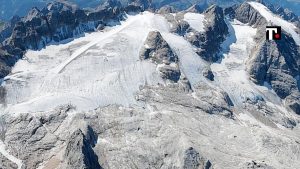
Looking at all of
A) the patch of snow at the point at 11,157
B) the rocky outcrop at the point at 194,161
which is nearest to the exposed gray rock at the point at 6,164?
the patch of snow at the point at 11,157

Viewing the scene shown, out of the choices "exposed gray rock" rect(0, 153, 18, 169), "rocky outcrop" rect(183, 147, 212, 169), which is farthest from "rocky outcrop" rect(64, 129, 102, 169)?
"rocky outcrop" rect(183, 147, 212, 169)

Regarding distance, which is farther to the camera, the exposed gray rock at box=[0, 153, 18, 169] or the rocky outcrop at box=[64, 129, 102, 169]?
the exposed gray rock at box=[0, 153, 18, 169]

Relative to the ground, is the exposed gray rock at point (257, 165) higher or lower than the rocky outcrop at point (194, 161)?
lower

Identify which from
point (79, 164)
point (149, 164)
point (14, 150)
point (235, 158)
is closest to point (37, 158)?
point (14, 150)

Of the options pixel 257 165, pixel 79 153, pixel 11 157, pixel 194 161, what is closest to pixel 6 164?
pixel 11 157

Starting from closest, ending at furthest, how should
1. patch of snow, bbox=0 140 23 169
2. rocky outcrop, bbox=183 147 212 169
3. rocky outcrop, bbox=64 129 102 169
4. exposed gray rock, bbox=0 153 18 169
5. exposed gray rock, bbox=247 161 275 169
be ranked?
rocky outcrop, bbox=64 129 102 169 < rocky outcrop, bbox=183 147 212 169 < exposed gray rock, bbox=0 153 18 169 < exposed gray rock, bbox=247 161 275 169 < patch of snow, bbox=0 140 23 169

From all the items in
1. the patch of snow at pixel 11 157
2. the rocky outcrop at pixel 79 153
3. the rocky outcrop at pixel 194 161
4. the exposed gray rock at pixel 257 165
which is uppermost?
the rocky outcrop at pixel 79 153

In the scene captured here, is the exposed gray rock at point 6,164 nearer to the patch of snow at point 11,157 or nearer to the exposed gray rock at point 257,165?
the patch of snow at point 11,157

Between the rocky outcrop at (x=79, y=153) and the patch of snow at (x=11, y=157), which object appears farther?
the patch of snow at (x=11, y=157)

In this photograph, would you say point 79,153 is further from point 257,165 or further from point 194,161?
point 257,165

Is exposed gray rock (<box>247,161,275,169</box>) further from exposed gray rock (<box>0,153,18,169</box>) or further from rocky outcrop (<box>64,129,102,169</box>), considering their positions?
exposed gray rock (<box>0,153,18,169</box>)

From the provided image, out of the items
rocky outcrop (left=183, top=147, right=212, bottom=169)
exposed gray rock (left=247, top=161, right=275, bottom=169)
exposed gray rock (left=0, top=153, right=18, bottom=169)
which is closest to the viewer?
rocky outcrop (left=183, top=147, right=212, bottom=169)
